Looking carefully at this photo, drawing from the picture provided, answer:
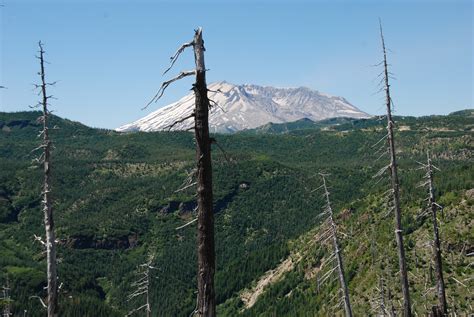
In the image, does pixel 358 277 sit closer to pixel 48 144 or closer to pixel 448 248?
pixel 448 248

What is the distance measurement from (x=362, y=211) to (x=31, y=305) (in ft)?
389

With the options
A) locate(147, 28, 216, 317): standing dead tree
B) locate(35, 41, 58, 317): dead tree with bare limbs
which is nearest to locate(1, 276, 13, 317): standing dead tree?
locate(35, 41, 58, 317): dead tree with bare limbs

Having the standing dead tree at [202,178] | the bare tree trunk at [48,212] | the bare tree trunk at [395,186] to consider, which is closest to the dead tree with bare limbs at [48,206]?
the bare tree trunk at [48,212]

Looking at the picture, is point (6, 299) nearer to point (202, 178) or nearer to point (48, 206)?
point (48, 206)

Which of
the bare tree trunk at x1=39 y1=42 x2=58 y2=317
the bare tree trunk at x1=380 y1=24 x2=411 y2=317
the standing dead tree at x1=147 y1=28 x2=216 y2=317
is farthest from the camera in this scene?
the bare tree trunk at x1=380 y1=24 x2=411 y2=317

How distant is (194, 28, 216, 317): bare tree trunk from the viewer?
47.4 ft

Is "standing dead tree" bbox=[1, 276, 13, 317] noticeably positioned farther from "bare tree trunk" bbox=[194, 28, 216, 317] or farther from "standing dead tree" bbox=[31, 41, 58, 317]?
"bare tree trunk" bbox=[194, 28, 216, 317]

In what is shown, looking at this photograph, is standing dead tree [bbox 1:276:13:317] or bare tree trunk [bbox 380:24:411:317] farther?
A: bare tree trunk [bbox 380:24:411:317]

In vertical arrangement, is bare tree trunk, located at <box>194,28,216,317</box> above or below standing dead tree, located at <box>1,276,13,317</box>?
above

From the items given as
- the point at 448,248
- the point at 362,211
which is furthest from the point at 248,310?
the point at 448,248

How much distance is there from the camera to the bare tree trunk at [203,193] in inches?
568

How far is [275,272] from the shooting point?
574ft

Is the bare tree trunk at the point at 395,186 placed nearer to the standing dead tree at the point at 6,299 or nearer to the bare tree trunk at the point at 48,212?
the bare tree trunk at the point at 48,212

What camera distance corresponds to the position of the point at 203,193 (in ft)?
48.5
